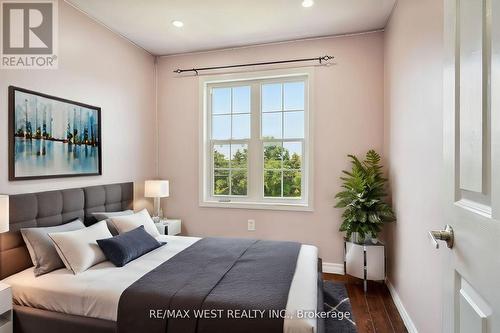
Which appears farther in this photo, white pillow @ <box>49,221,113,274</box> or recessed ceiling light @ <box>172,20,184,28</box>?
recessed ceiling light @ <box>172,20,184,28</box>

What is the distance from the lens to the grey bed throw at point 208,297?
59.3 inches

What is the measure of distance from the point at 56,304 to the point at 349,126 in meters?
3.24

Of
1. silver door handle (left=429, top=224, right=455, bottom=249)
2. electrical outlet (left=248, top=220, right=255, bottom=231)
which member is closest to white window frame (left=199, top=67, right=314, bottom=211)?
electrical outlet (left=248, top=220, right=255, bottom=231)

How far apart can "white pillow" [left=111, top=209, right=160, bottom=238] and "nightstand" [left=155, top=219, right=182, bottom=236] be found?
535 millimetres

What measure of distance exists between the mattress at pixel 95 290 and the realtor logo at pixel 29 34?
5.56 feet

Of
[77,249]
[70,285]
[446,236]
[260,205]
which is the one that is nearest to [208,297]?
[70,285]

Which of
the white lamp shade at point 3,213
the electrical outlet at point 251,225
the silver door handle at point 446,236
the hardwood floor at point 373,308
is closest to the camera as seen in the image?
the silver door handle at point 446,236

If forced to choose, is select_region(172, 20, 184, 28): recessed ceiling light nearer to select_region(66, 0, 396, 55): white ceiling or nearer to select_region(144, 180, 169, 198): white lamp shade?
select_region(66, 0, 396, 55): white ceiling

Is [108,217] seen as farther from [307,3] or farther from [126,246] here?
[307,3]

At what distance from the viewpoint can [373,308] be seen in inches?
99.3

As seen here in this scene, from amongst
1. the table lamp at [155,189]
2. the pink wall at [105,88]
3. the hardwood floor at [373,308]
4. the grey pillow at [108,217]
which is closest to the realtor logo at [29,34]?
the pink wall at [105,88]

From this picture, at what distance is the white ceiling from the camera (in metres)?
2.69

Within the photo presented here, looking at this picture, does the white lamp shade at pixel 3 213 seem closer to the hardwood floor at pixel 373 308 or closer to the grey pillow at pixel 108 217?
the grey pillow at pixel 108 217

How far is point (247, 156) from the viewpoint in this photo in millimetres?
3777
